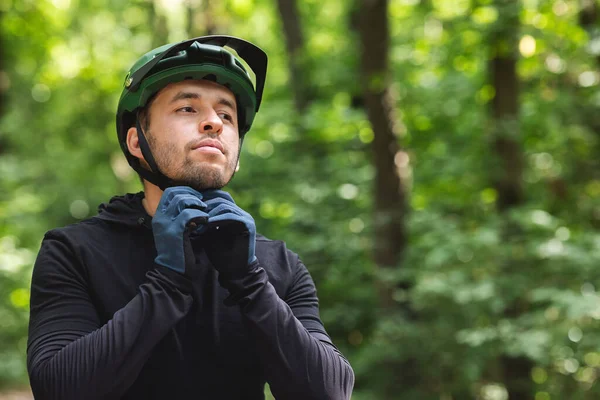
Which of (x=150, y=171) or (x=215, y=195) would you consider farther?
(x=150, y=171)

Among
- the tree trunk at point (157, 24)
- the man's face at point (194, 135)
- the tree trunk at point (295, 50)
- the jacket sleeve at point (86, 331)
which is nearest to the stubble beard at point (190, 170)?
the man's face at point (194, 135)

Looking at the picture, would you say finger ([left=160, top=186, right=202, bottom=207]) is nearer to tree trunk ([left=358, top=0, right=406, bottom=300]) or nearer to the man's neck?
the man's neck

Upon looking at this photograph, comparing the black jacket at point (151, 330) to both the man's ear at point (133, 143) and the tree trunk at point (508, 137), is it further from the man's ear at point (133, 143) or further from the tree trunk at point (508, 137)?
the tree trunk at point (508, 137)

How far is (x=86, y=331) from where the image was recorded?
2053 mm

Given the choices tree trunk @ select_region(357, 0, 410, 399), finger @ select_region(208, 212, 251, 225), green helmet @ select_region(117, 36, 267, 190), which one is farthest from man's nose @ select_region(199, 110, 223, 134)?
tree trunk @ select_region(357, 0, 410, 399)

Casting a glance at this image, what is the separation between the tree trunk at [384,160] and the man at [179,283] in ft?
20.7

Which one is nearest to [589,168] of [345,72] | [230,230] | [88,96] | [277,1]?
[345,72]

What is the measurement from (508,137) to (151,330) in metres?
7.40

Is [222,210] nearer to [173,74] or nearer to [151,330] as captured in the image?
[151,330]

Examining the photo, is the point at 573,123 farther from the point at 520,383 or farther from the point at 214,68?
the point at 214,68

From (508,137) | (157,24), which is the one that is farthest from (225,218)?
(157,24)

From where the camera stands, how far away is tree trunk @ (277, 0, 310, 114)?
11281 millimetres

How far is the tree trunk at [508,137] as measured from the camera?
26.8ft

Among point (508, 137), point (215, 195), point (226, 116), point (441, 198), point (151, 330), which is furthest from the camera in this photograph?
point (441, 198)
